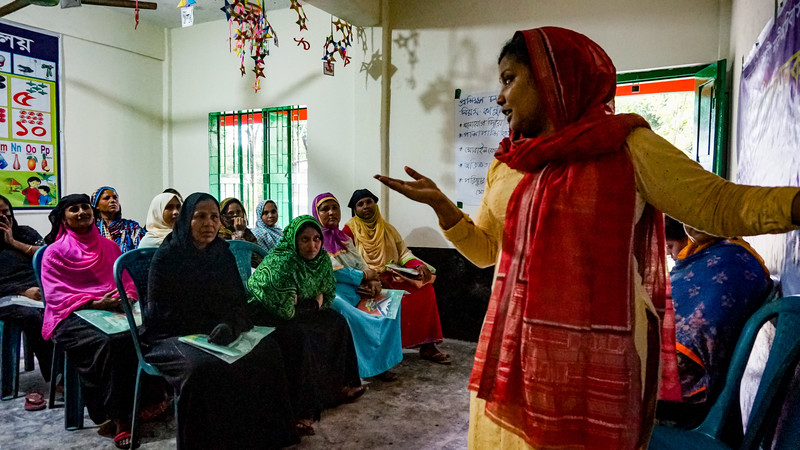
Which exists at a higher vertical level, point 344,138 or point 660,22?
point 660,22

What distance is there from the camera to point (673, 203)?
2.66 ft

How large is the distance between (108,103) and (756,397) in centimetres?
581

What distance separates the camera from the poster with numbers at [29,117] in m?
4.39

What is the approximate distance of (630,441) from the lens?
84 cm

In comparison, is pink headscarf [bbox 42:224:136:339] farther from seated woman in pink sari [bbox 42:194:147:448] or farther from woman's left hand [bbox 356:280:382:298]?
woman's left hand [bbox 356:280:382:298]

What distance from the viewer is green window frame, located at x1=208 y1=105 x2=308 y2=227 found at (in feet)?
16.8

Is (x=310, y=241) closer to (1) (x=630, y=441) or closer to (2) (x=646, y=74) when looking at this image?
(1) (x=630, y=441)

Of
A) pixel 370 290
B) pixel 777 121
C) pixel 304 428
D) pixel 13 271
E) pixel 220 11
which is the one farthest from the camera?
pixel 220 11

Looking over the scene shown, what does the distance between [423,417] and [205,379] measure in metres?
1.15

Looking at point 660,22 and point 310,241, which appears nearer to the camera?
point 310,241

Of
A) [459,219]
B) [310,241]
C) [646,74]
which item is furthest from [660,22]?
[459,219]

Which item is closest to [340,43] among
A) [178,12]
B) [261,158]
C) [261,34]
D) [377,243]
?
[261,34]

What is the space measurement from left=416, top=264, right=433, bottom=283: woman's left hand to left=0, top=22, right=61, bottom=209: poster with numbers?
3540mm

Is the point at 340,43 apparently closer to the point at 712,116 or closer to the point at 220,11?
the point at 220,11
